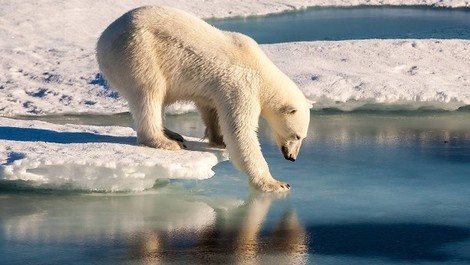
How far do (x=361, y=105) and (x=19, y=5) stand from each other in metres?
7.58

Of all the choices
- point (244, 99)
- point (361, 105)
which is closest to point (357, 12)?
point (361, 105)

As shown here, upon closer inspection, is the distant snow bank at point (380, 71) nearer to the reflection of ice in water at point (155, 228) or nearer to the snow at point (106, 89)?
the snow at point (106, 89)

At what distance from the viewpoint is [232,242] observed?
6.08m

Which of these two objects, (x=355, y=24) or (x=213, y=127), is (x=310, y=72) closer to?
(x=213, y=127)

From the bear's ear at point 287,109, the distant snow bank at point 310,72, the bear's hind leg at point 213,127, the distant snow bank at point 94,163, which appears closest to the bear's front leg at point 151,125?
the distant snow bank at point 94,163

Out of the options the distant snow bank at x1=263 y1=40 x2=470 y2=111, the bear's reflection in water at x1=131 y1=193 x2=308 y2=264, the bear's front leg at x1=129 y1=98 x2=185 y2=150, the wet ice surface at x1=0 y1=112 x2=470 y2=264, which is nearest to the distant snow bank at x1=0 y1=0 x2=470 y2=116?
the distant snow bank at x1=263 y1=40 x2=470 y2=111

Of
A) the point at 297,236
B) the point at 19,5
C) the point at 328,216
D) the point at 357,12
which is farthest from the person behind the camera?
the point at 357,12

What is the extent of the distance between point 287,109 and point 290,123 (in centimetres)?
11

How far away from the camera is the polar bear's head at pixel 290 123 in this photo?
739cm

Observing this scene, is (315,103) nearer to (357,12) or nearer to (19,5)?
(19,5)

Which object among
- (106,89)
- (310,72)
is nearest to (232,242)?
(106,89)

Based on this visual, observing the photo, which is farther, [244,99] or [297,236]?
[244,99]

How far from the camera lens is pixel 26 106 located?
10.3 m

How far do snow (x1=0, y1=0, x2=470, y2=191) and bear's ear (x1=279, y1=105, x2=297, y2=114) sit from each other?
1.89ft
